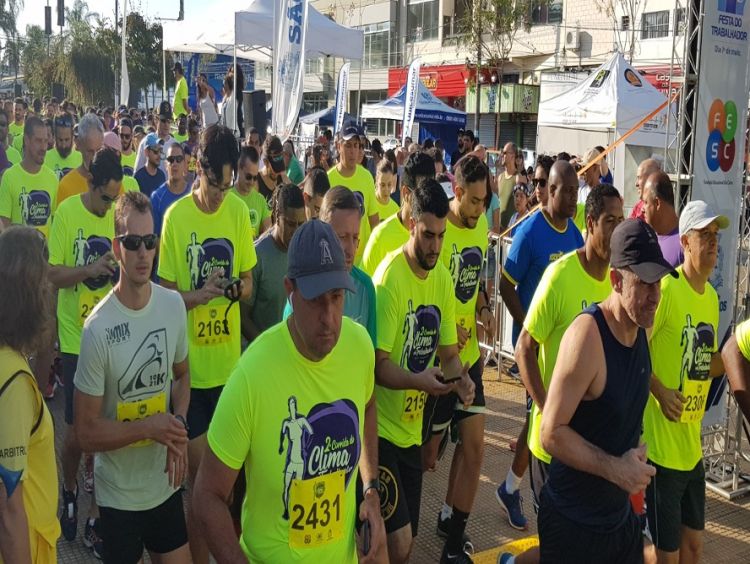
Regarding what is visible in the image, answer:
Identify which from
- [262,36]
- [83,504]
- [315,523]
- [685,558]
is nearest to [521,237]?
[685,558]

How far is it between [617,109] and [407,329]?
40.0 ft

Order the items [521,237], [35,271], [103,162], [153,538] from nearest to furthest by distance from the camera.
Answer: [35,271]
[153,538]
[103,162]
[521,237]

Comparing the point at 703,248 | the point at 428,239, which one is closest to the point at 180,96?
the point at 428,239

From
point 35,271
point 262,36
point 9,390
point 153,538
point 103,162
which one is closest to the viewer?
point 9,390

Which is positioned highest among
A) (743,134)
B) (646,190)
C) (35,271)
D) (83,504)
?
(743,134)

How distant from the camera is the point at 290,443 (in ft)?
8.22

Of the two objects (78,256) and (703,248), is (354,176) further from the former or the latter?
(703,248)

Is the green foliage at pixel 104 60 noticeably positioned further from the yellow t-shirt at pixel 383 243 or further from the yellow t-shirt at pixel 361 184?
the yellow t-shirt at pixel 383 243

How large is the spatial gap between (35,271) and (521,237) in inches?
132

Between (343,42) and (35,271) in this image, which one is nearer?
(35,271)

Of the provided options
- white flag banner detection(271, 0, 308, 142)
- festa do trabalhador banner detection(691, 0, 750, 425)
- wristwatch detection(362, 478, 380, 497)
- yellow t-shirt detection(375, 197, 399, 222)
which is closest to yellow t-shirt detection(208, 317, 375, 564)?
wristwatch detection(362, 478, 380, 497)

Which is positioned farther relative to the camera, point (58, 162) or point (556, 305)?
point (58, 162)

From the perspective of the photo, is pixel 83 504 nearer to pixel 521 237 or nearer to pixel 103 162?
pixel 103 162

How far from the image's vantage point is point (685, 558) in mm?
3932
